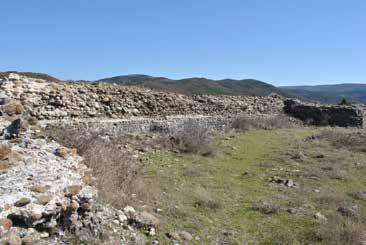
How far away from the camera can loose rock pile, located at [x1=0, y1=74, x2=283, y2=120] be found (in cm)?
1123

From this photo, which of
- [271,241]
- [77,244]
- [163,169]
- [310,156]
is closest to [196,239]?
[271,241]

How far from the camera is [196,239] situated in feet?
16.9

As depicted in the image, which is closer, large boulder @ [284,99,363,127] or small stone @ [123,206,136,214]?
small stone @ [123,206,136,214]

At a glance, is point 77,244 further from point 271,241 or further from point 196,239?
point 271,241

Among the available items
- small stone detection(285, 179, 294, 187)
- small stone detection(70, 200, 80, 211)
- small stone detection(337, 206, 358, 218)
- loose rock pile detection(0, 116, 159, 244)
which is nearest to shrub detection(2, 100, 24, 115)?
loose rock pile detection(0, 116, 159, 244)

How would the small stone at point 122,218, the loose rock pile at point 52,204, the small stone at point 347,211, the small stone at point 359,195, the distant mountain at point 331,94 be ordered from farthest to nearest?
the distant mountain at point 331,94, the small stone at point 359,195, the small stone at point 347,211, the small stone at point 122,218, the loose rock pile at point 52,204

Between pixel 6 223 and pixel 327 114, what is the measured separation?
19498 millimetres

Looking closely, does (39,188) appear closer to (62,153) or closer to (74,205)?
(74,205)

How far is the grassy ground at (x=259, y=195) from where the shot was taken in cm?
539

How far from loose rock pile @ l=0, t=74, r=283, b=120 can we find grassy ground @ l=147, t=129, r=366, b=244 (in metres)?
3.26

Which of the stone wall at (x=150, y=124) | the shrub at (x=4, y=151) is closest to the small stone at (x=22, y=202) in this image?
the shrub at (x=4, y=151)

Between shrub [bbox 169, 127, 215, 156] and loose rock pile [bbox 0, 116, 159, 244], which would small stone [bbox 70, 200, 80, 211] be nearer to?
loose rock pile [bbox 0, 116, 159, 244]

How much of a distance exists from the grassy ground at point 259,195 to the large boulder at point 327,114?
9.38m

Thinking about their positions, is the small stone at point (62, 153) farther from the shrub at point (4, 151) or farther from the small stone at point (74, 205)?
the small stone at point (74, 205)
